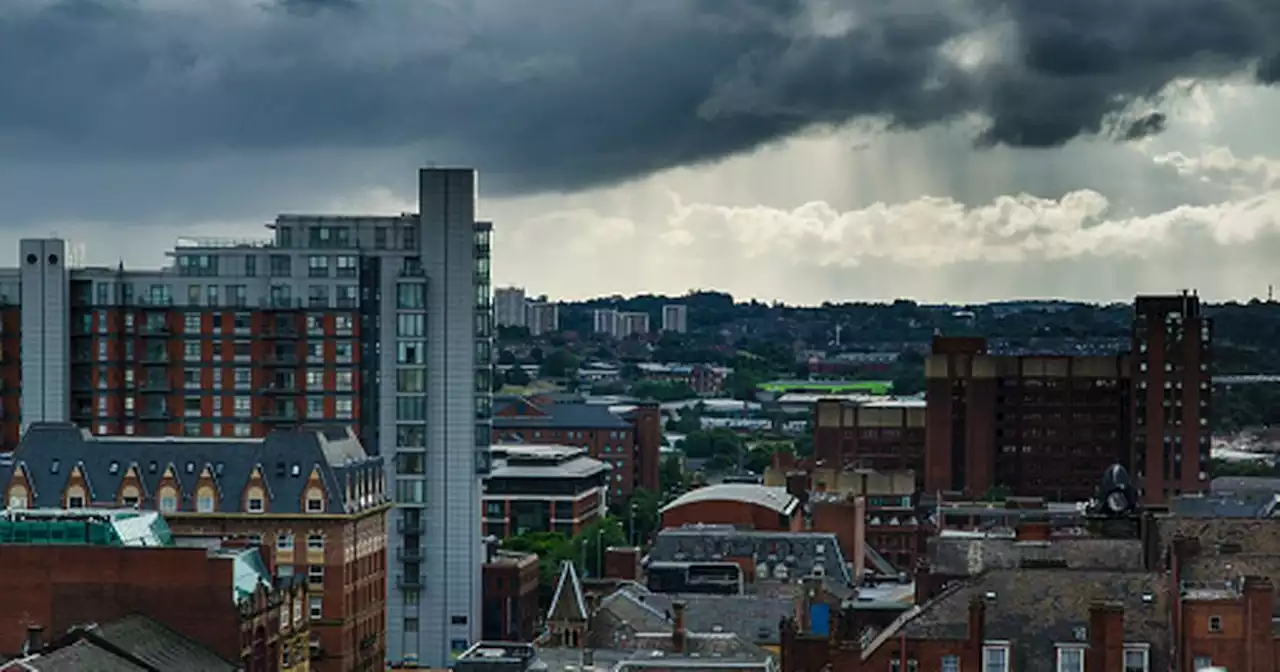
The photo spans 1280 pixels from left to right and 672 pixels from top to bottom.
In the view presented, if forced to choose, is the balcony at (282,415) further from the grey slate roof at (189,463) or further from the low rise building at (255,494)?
the grey slate roof at (189,463)

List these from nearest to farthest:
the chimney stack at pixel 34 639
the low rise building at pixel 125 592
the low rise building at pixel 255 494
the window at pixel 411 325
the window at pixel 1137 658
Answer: the window at pixel 1137 658 < the chimney stack at pixel 34 639 < the low rise building at pixel 125 592 < the low rise building at pixel 255 494 < the window at pixel 411 325

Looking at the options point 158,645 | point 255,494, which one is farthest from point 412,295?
point 158,645

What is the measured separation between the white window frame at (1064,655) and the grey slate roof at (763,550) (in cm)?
8530

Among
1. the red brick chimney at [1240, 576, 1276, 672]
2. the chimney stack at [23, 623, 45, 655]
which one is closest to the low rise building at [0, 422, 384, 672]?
the chimney stack at [23, 623, 45, 655]

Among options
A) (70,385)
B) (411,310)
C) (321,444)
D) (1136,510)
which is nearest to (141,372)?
(70,385)

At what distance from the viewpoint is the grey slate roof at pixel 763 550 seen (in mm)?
181625

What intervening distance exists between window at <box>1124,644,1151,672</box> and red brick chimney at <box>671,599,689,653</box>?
32004mm

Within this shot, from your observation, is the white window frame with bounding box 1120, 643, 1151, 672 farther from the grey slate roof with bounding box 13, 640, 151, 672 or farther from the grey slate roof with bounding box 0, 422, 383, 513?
the grey slate roof with bounding box 0, 422, 383, 513

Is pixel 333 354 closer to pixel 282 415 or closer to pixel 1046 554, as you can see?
pixel 282 415

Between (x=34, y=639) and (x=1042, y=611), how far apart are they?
160ft

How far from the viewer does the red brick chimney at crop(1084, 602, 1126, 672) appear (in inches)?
3647

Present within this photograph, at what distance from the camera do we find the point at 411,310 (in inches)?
6644

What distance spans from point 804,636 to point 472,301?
64.9 meters

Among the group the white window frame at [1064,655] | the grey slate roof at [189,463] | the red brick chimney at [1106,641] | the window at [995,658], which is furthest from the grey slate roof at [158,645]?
the red brick chimney at [1106,641]
